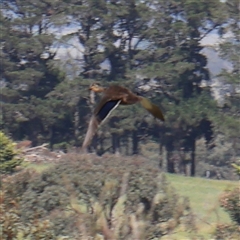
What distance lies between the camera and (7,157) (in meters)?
18.5

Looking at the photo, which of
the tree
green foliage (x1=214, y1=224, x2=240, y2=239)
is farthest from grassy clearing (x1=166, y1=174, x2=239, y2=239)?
the tree

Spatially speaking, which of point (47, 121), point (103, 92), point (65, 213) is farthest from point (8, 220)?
point (47, 121)

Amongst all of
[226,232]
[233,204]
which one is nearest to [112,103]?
[226,232]

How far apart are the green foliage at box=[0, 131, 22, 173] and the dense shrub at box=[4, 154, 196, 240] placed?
18.5 feet

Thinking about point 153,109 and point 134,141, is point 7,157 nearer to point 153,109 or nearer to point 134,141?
point 134,141

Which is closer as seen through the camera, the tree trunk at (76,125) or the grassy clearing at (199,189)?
the grassy clearing at (199,189)

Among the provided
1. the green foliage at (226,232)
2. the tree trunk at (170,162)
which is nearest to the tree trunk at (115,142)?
the tree trunk at (170,162)

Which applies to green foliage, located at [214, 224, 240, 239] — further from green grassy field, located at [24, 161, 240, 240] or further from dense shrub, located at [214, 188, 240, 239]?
green grassy field, located at [24, 161, 240, 240]

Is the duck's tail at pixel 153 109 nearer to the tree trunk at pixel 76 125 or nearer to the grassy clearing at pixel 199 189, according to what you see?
the grassy clearing at pixel 199 189

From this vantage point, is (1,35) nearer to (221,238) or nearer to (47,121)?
(47,121)

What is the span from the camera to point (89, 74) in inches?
1091

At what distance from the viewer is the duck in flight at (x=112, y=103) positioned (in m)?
2.91

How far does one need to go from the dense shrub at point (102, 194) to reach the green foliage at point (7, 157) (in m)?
5.65

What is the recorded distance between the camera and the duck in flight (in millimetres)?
2912
